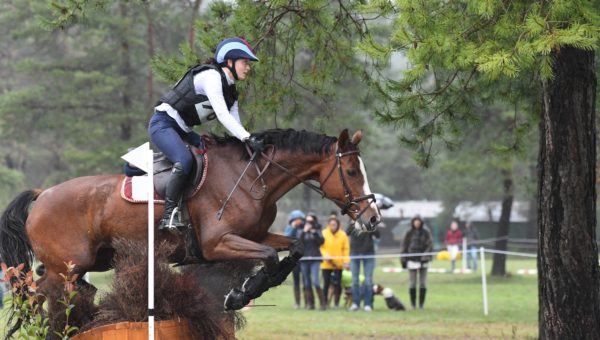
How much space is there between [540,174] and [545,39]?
328 centimetres

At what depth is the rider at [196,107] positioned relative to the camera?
7816 mm

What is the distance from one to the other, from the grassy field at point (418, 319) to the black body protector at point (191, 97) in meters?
1.65

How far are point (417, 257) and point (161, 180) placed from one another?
11505mm

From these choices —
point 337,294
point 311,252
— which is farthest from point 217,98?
point 337,294

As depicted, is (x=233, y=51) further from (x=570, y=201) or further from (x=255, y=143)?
(x=570, y=201)

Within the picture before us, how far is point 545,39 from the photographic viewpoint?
634cm

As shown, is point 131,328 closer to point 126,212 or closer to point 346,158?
point 126,212

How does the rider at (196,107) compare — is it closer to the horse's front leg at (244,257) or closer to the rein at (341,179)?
the rein at (341,179)

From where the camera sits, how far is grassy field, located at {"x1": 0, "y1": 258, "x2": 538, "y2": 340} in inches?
524

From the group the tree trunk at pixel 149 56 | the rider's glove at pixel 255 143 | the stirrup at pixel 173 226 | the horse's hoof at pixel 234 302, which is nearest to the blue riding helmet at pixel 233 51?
the rider's glove at pixel 255 143

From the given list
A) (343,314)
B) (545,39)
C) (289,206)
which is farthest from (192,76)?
(289,206)

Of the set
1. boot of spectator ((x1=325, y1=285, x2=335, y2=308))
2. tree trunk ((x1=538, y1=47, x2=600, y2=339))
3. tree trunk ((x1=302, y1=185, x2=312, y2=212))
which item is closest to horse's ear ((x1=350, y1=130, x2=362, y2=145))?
tree trunk ((x1=538, y1=47, x2=600, y2=339))

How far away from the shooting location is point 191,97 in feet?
26.4

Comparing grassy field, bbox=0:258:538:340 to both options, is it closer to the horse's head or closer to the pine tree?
the horse's head
